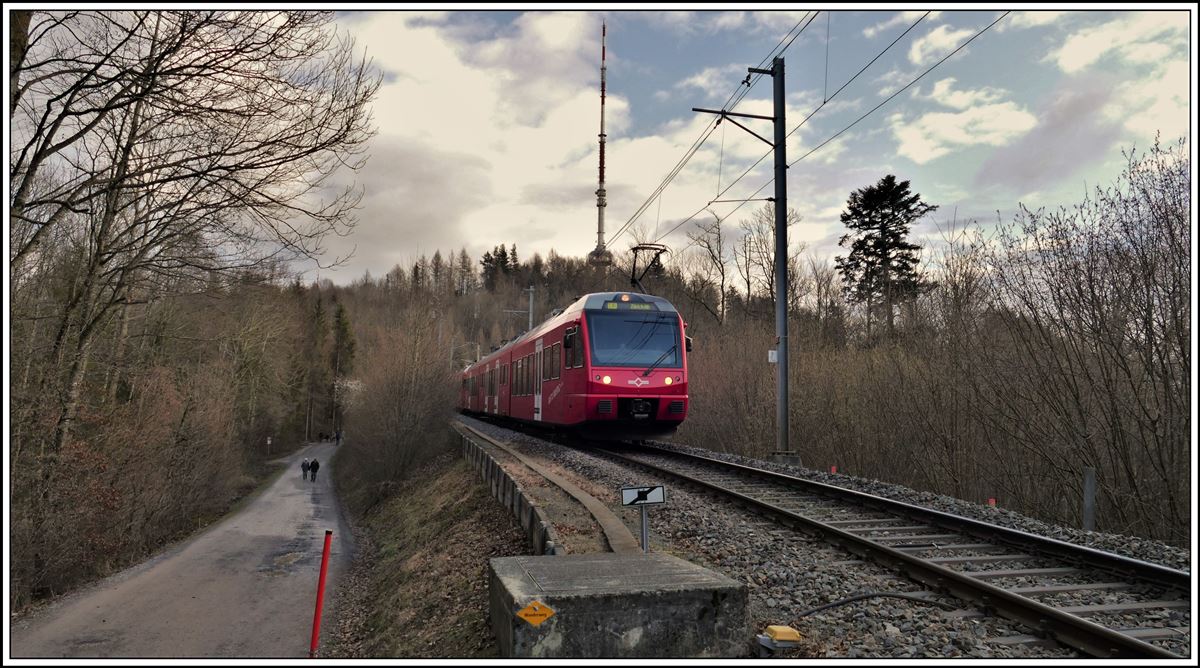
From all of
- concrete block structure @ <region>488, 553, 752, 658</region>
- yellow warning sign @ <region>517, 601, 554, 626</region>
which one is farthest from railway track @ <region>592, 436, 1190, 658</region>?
yellow warning sign @ <region>517, 601, 554, 626</region>

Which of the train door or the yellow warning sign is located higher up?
the train door

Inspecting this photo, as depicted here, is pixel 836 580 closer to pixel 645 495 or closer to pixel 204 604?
pixel 645 495

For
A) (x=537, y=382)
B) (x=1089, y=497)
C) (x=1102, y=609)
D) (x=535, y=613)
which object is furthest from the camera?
(x=537, y=382)

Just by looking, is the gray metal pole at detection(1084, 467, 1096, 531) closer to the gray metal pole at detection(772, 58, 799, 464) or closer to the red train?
the gray metal pole at detection(772, 58, 799, 464)

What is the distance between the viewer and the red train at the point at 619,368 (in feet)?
49.6

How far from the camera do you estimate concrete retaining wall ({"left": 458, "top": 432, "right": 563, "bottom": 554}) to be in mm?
7832

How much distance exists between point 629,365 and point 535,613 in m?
11.3

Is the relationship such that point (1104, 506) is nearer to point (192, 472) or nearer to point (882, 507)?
point (882, 507)

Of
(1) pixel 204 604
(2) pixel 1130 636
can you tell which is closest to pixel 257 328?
(1) pixel 204 604

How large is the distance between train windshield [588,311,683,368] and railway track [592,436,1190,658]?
620cm

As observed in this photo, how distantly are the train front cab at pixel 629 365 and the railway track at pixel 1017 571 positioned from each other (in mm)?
5795

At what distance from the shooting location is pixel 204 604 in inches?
647

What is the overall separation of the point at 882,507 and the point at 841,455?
432 inches

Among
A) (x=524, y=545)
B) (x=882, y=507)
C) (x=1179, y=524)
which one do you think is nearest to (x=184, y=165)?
(x=524, y=545)
